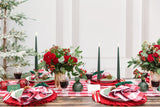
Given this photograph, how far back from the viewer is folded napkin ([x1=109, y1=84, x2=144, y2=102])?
875mm

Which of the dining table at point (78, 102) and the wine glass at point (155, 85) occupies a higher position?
the wine glass at point (155, 85)

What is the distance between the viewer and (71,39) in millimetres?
2773

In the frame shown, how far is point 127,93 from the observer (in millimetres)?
905

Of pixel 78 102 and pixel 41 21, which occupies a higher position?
pixel 41 21

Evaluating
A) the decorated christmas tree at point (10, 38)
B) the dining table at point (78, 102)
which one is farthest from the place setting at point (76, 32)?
the dining table at point (78, 102)

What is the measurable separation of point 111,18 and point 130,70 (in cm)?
101

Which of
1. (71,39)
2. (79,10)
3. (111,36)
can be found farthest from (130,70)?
(79,10)

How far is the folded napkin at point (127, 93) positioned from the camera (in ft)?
2.87

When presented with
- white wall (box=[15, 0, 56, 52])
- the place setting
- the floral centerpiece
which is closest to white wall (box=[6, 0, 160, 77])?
the place setting

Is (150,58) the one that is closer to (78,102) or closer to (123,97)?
(123,97)

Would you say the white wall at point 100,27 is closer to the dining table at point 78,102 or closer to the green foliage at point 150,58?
the green foliage at point 150,58

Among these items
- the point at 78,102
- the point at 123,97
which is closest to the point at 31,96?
the point at 78,102

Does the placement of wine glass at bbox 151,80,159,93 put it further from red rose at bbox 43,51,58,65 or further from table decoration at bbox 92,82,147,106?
red rose at bbox 43,51,58,65

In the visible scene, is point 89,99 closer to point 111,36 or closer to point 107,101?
point 107,101
